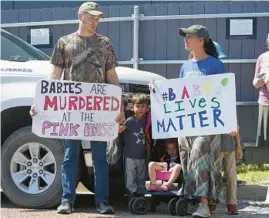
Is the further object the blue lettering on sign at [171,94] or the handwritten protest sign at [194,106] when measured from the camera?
the blue lettering on sign at [171,94]

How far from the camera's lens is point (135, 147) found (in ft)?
22.3

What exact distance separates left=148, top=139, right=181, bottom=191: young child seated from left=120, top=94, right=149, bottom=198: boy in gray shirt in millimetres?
140

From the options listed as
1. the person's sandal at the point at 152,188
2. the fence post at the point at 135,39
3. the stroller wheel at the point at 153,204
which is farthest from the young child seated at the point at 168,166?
the fence post at the point at 135,39

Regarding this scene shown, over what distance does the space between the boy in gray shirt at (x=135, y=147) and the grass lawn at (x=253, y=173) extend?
2.24m

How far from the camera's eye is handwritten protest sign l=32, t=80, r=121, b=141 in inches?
256

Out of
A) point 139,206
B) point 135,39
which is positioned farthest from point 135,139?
point 135,39

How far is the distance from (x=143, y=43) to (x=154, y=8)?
1.89ft

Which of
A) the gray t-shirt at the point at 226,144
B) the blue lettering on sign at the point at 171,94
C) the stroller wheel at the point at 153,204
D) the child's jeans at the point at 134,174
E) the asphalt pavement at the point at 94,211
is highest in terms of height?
the blue lettering on sign at the point at 171,94

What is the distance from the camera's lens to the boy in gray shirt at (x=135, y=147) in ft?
22.2

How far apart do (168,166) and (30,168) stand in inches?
57.7

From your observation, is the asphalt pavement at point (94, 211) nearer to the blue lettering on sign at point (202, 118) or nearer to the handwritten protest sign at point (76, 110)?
the handwritten protest sign at point (76, 110)

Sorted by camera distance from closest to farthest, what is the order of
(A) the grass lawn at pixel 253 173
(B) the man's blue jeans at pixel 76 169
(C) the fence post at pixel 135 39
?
(B) the man's blue jeans at pixel 76 169, (A) the grass lawn at pixel 253 173, (C) the fence post at pixel 135 39

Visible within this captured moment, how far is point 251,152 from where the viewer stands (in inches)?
391

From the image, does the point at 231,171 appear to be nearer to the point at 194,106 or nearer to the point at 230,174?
the point at 230,174
